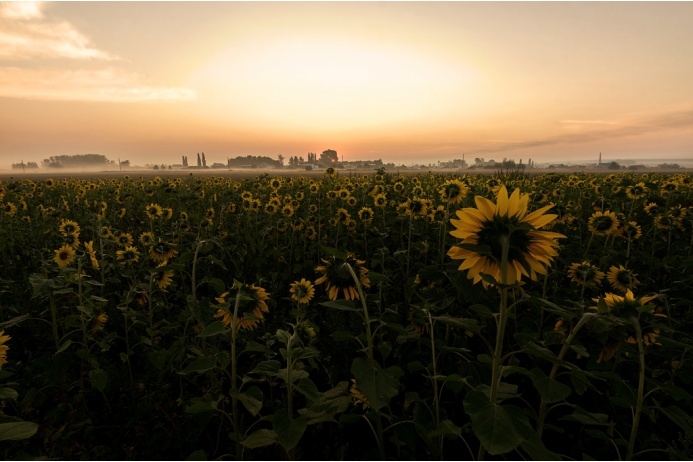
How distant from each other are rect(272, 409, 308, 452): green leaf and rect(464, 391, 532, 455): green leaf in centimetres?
65

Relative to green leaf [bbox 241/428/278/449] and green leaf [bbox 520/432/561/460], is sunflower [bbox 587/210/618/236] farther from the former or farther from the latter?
green leaf [bbox 241/428/278/449]

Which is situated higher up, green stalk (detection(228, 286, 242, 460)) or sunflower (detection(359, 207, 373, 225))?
sunflower (detection(359, 207, 373, 225))

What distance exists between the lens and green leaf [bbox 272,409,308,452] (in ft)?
4.66

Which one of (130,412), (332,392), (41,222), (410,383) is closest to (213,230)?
(41,222)

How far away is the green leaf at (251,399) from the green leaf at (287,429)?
0.14 meters

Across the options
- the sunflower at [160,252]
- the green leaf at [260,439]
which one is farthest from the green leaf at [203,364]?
the sunflower at [160,252]

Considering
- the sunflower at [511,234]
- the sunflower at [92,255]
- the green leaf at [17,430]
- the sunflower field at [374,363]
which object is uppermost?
the sunflower at [511,234]

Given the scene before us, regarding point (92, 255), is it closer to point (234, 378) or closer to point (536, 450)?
point (234, 378)

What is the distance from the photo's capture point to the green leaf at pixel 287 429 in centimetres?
142


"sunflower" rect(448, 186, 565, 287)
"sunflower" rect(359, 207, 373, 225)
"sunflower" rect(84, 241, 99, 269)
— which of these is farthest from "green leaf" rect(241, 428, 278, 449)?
"sunflower" rect(359, 207, 373, 225)

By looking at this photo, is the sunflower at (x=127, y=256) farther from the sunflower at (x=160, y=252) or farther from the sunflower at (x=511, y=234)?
the sunflower at (x=511, y=234)

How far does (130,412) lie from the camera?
2594mm

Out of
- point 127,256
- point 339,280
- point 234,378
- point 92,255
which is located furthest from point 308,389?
point 127,256

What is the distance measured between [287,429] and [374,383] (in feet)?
1.33
